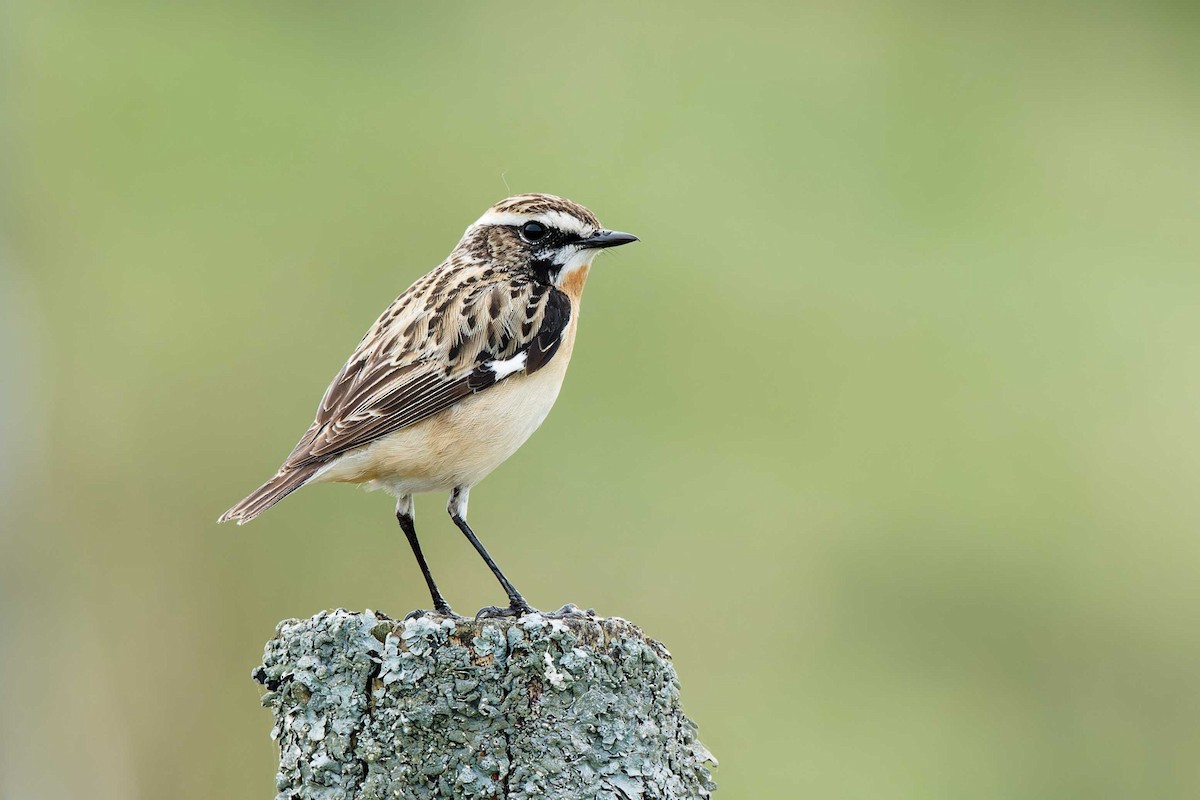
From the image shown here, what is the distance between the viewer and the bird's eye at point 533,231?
6273 mm

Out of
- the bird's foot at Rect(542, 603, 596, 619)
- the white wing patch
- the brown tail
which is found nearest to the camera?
the bird's foot at Rect(542, 603, 596, 619)

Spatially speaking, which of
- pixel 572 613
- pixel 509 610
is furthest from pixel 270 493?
pixel 572 613

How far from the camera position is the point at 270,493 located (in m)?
5.20

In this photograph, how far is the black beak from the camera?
614cm

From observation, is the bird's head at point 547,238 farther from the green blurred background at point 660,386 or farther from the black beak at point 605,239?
the green blurred background at point 660,386

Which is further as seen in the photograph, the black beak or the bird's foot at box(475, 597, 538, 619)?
the black beak

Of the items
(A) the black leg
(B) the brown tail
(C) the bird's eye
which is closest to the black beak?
(C) the bird's eye

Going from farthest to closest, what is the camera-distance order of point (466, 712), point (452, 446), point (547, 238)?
point (547, 238), point (452, 446), point (466, 712)

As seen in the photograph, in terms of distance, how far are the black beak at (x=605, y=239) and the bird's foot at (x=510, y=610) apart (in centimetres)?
166

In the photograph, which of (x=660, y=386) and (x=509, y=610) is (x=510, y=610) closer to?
(x=509, y=610)

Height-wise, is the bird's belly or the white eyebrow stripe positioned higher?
the white eyebrow stripe

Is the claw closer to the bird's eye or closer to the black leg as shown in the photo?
the black leg

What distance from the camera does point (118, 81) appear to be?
45.3 ft

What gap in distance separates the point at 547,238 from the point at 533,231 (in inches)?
2.9
